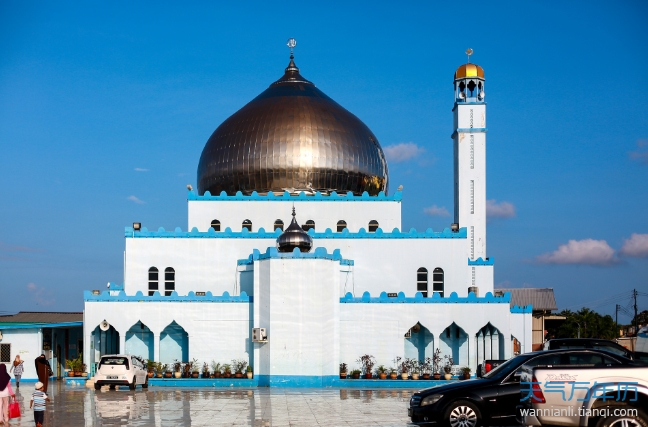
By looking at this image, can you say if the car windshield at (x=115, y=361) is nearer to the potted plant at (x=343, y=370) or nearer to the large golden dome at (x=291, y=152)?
the potted plant at (x=343, y=370)

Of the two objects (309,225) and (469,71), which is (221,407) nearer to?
(309,225)

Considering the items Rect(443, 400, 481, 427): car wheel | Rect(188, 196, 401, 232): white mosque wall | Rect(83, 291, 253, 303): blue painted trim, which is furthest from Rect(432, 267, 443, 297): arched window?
Rect(443, 400, 481, 427): car wheel

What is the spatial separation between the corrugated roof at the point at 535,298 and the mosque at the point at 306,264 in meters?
24.4

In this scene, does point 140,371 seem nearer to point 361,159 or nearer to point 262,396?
point 262,396

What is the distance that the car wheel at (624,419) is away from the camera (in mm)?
11086

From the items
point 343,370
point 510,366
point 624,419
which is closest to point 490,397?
point 510,366

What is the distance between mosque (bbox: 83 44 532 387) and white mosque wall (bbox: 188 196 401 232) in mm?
45

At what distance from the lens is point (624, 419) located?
1112 centimetres

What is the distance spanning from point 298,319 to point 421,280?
7043mm

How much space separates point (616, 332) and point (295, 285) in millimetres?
40881

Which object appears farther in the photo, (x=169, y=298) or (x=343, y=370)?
(x=169, y=298)

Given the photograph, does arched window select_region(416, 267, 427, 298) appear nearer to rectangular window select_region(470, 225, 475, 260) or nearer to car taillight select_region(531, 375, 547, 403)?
rectangular window select_region(470, 225, 475, 260)

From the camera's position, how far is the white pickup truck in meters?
11.1

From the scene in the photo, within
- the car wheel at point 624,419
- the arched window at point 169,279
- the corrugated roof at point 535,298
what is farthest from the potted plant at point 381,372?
the corrugated roof at point 535,298
